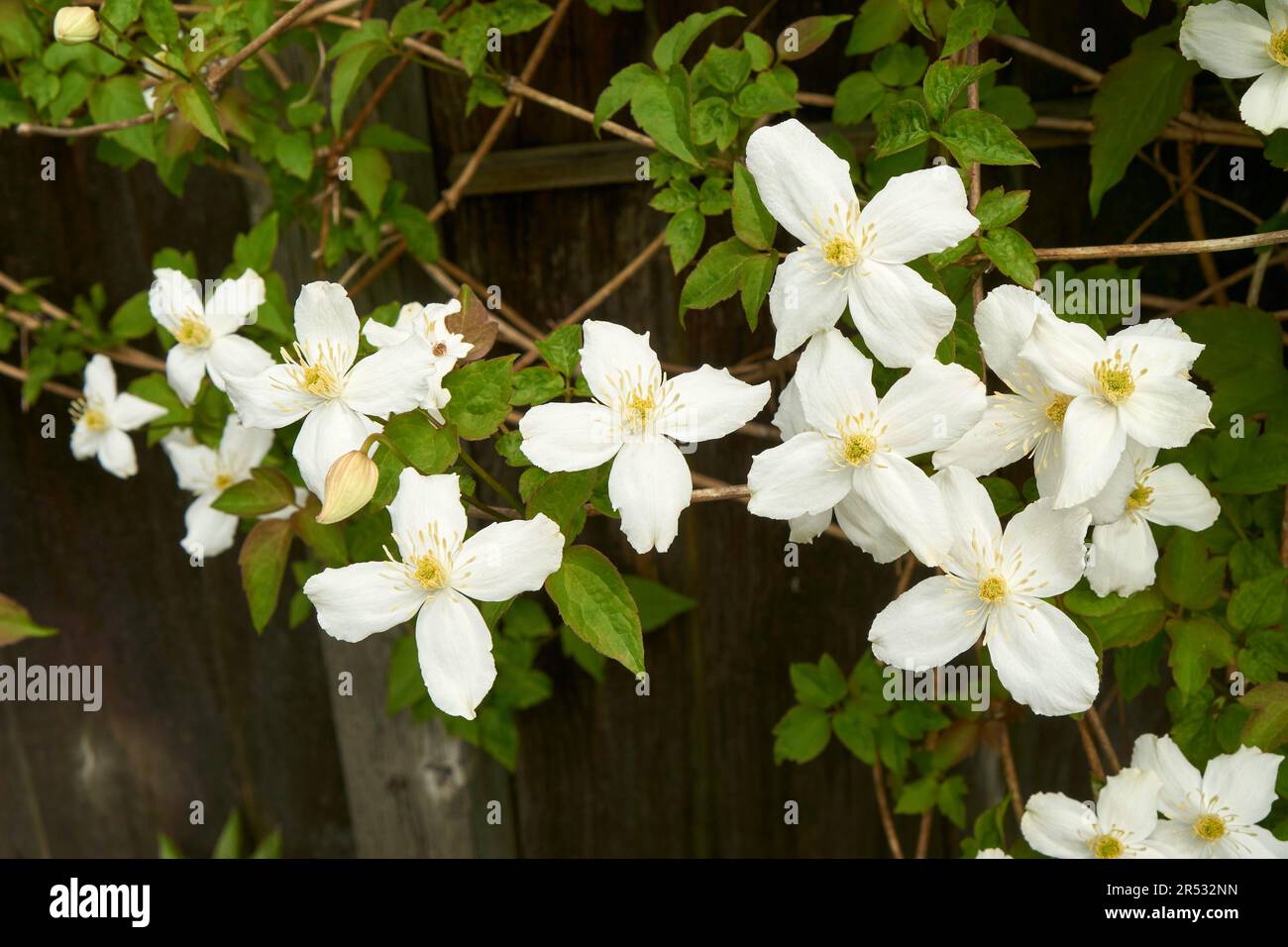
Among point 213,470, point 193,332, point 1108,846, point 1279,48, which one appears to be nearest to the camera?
point 1279,48

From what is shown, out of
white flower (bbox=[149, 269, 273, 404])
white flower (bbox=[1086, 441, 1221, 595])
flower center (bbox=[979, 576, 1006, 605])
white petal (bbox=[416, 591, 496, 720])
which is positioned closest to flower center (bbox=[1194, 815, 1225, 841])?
white flower (bbox=[1086, 441, 1221, 595])

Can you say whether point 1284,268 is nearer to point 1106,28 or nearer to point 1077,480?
point 1106,28

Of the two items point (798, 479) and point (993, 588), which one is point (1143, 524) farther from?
point (798, 479)

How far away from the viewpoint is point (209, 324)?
3.71ft

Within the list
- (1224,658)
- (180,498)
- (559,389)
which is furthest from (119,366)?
(1224,658)

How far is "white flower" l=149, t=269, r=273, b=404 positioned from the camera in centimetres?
112

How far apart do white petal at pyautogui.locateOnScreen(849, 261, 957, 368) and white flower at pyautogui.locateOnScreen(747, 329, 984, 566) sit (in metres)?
0.01

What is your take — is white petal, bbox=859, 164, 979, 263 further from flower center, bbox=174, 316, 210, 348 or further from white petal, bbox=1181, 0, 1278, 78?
flower center, bbox=174, 316, 210, 348

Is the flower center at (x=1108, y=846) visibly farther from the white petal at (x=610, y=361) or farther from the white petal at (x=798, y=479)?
the white petal at (x=610, y=361)

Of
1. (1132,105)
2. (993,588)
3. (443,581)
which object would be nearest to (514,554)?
(443,581)

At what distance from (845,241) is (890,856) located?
1.07 m

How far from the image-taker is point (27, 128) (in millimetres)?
1201

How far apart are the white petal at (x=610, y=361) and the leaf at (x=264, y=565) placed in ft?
1.39

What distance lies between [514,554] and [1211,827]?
2.30 ft
